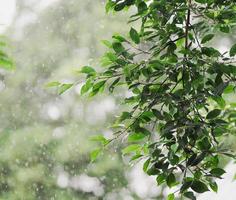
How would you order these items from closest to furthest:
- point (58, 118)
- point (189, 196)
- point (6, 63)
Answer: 1. point (189, 196)
2. point (6, 63)
3. point (58, 118)

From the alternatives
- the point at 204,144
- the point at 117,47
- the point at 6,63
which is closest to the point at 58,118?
the point at 6,63

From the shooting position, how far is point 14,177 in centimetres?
568

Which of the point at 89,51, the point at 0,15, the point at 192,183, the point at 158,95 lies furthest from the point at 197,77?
the point at 0,15

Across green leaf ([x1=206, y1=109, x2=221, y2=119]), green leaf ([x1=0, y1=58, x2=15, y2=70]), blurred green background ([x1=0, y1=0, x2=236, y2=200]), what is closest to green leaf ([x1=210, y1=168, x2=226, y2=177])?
green leaf ([x1=206, y1=109, x2=221, y2=119])

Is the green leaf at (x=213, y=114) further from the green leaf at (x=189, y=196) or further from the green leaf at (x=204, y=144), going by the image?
the green leaf at (x=189, y=196)

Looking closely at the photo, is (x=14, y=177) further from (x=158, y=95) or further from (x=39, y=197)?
(x=158, y=95)

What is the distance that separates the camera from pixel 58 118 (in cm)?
586

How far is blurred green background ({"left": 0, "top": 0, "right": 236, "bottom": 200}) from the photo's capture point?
563cm

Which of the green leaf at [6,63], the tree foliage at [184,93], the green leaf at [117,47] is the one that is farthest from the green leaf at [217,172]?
the green leaf at [6,63]

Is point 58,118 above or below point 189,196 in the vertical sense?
below

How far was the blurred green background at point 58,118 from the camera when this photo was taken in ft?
18.5

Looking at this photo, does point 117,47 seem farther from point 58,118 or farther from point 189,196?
point 58,118

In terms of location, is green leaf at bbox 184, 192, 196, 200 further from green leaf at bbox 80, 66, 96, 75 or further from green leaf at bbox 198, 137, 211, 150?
green leaf at bbox 80, 66, 96, 75

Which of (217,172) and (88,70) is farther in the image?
(88,70)
